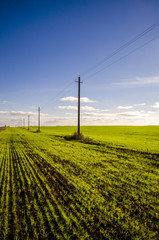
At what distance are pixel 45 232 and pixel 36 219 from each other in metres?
0.58

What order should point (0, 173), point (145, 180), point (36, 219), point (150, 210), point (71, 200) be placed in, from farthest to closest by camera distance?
point (0, 173), point (145, 180), point (71, 200), point (150, 210), point (36, 219)

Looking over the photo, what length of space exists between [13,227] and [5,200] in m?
1.57

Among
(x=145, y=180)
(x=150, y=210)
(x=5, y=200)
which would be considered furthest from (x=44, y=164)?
(x=150, y=210)

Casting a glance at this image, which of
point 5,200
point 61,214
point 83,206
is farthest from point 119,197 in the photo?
point 5,200

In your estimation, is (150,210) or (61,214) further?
(150,210)

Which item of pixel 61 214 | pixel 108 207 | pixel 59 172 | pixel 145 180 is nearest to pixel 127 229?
pixel 108 207

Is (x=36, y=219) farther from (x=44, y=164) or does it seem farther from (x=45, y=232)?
(x=44, y=164)

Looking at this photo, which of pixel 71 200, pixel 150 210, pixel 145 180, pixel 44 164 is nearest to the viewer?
pixel 150 210

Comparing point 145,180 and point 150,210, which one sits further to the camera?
point 145,180

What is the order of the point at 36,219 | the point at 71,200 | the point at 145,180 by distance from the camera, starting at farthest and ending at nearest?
the point at 145,180
the point at 71,200
the point at 36,219

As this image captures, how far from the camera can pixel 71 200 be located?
16.6 feet

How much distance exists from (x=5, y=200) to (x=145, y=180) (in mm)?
6122

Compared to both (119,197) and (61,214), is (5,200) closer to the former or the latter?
(61,214)

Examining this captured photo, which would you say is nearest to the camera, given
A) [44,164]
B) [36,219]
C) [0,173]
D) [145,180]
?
[36,219]
